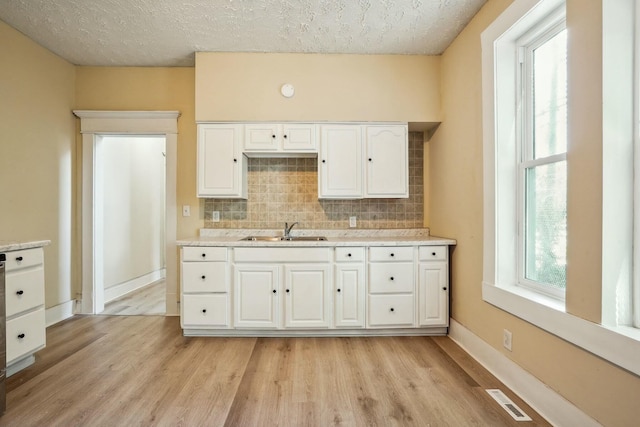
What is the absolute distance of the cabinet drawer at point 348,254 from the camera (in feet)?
8.98

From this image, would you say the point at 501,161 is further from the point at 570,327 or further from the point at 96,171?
the point at 96,171

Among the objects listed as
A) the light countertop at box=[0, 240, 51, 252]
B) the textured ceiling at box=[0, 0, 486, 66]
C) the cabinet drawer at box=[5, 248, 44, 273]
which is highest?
the textured ceiling at box=[0, 0, 486, 66]

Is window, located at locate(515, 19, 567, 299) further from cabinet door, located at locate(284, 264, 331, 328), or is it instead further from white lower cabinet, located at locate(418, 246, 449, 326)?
cabinet door, located at locate(284, 264, 331, 328)

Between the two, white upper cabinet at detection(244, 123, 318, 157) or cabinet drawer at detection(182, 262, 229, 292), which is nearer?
cabinet drawer at detection(182, 262, 229, 292)

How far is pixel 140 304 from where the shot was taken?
3.78 meters

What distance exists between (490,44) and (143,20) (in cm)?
264

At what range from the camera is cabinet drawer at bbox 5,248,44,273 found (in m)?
1.93

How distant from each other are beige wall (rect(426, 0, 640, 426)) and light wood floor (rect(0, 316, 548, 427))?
0.32 m

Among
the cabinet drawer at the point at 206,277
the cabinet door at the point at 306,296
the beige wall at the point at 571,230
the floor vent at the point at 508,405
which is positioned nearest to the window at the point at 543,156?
the beige wall at the point at 571,230

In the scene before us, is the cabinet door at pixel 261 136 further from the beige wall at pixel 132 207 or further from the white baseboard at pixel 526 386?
the white baseboard at pixel 526 386

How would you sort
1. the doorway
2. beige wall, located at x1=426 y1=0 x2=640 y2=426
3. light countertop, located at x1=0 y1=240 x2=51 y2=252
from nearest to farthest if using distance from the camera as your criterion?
beige wall, located at x1=426 y1=0 x2=640 y2=426
light countertop, located at x1=0 y1=240 x2=51 y2=252
the doorway

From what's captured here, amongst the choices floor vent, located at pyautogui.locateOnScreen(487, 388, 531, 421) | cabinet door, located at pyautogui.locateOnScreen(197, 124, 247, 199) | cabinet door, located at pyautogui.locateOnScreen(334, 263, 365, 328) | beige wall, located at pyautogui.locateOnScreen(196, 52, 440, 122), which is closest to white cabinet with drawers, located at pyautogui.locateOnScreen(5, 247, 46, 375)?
cabinet door, located at pyautogui.locateOnScreen(197, 124, 247, 199)

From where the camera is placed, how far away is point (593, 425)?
138 cm

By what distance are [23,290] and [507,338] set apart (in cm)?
314
